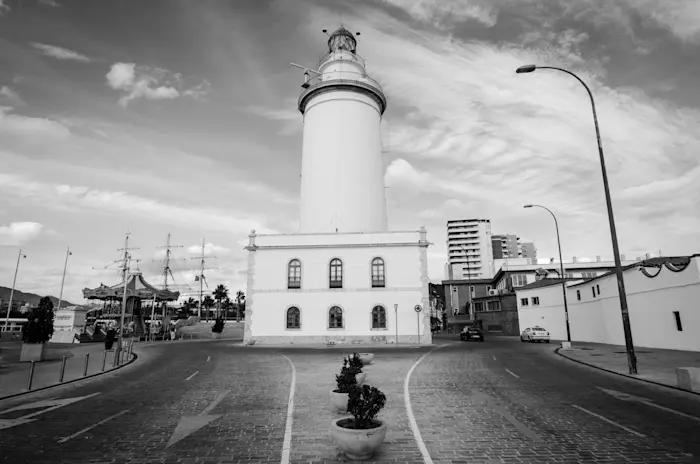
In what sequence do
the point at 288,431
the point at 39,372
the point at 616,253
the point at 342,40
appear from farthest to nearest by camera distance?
the point at 342,40 → the point at 39,372 → the point at 616,253 → the point at 288,431

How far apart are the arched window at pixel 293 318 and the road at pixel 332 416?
63.4 feet

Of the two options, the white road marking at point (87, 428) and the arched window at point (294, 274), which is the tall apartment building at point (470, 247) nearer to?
the arched window at point (294, 274)

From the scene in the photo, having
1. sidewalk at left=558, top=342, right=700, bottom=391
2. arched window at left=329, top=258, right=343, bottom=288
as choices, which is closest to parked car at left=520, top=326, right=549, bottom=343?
sidewalk at left=558, top=342, right=700, bottom=391

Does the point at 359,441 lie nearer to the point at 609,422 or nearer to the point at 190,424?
the point at 190,424

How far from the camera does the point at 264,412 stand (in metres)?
9.83

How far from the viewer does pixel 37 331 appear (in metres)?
22.7

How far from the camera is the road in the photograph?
6.85m

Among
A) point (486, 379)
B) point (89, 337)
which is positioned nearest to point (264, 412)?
point (486, 379)

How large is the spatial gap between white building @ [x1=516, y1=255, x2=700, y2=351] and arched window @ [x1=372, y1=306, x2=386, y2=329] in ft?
59.5

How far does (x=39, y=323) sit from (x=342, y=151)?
2707 centimetres

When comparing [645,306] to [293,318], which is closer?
[645,306]

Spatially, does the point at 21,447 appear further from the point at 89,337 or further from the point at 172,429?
the point at 89,337

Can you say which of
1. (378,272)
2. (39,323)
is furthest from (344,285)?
(39,323)

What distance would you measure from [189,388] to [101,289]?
151 ft
